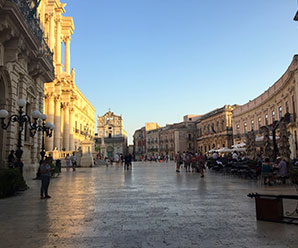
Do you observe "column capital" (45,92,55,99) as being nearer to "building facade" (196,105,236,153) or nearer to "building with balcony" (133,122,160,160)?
"building facade" (196,105,236,153)

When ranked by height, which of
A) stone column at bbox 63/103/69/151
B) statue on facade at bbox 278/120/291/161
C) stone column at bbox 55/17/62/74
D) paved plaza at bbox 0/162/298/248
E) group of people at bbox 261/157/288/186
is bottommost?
paved plaza at bbox 0/162/298/248

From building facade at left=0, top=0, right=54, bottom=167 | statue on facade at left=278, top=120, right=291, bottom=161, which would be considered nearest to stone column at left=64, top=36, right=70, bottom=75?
building facade at left=0, top=0, right=54, bottom=167

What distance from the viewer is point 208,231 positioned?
4387 mm

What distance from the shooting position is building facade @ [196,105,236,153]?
2174 inches

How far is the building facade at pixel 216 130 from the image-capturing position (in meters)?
55.2

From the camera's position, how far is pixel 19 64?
42.7ft

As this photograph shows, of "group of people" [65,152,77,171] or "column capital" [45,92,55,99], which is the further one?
"column capital" [45,92,55,99]

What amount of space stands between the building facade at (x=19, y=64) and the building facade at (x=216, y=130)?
1525 inches

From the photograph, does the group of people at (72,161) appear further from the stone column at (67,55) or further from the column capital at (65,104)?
the stone column at (67,55)

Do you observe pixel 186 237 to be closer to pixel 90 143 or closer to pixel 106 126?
pixel 90 143

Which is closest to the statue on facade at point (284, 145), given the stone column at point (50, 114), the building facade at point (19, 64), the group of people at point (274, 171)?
the group of people at point (274, 171)

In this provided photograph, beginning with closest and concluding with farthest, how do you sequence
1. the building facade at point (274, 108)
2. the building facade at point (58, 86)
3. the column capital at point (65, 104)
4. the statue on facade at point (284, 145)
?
the statue on facade at point (284, 145)
the building facade at point (274, 108)
the building facade at point (58, 86)
the column capital at point (65, 104)

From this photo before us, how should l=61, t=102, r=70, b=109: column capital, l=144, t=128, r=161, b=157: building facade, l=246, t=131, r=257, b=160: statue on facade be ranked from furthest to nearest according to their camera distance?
l=144, t=128, r=161, b=157: building facade, l=61, t=102, r=70, b=109: column capital, l=246, t=131, r=257, b=160: statue on facade

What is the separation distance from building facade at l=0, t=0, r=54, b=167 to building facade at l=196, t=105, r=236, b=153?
38.7m
